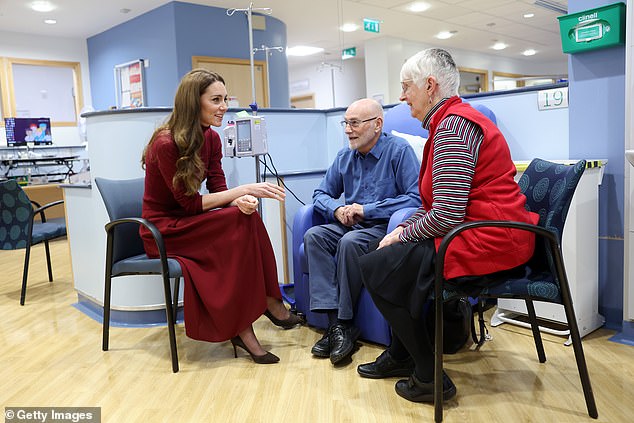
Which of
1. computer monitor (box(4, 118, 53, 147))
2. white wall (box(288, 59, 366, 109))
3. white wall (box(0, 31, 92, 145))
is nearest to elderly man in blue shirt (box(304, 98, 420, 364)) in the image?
computer monitor (box(4, 118, 53, 147))

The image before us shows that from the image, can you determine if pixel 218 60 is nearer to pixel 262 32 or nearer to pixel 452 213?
pixel 262 32

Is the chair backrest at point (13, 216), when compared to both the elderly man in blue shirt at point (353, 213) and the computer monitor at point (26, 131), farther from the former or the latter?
the computer monitor at point (26, 131)

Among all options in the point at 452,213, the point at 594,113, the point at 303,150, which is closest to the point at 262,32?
the point at 303,150

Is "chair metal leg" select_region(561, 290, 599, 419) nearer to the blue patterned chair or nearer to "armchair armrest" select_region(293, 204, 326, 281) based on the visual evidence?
"armchair armrest" select_region(293, 204, 326, 281)

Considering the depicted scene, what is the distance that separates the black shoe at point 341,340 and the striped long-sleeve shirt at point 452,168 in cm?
75

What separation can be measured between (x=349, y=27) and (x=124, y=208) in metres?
6.98

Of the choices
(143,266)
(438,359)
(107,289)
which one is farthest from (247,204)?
(438,359)

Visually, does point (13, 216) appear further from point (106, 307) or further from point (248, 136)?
point (248, 136)

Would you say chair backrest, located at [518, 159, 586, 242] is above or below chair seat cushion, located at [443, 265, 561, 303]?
above

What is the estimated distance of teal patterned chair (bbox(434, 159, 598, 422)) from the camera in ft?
5.42

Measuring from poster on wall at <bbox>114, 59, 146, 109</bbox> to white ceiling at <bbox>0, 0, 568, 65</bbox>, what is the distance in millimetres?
649

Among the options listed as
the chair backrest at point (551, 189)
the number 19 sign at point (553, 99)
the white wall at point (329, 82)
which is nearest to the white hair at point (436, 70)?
the chair backrest at point (551, 189)

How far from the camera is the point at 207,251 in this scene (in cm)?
230

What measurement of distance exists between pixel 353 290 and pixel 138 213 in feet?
3.50
